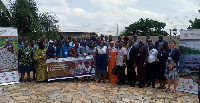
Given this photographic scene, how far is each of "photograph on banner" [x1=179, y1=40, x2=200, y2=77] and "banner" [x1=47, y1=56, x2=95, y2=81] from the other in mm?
3337

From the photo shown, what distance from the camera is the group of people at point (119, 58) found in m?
6.73

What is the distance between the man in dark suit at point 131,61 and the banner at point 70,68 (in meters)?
1.49

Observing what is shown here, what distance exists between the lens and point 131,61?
6.98 meters

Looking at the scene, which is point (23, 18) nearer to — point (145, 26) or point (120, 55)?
point (120, 55)

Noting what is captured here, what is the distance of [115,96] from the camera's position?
19.5ft

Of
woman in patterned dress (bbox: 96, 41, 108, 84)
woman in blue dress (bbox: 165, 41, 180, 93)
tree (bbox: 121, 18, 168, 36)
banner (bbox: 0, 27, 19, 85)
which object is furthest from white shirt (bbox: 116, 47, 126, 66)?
tree (bbox: 121, 18, 168, 36)

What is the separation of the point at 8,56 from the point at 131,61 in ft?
15.1

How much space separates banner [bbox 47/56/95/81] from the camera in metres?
7.49

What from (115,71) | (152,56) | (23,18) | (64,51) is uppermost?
(23,18)

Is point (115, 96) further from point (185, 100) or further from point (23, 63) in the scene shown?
point (23, 63)

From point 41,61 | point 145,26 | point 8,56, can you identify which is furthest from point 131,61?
point 145,26

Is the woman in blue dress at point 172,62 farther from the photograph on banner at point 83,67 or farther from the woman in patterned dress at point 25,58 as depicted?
the woman in patterned dress at point 25,58

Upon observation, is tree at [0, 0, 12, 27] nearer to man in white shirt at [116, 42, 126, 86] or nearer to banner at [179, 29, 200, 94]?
man in white shirt at [116, 42, 126, 86]

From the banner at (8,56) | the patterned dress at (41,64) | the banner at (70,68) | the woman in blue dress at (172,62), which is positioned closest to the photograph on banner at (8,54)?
the banner at (8,56)
